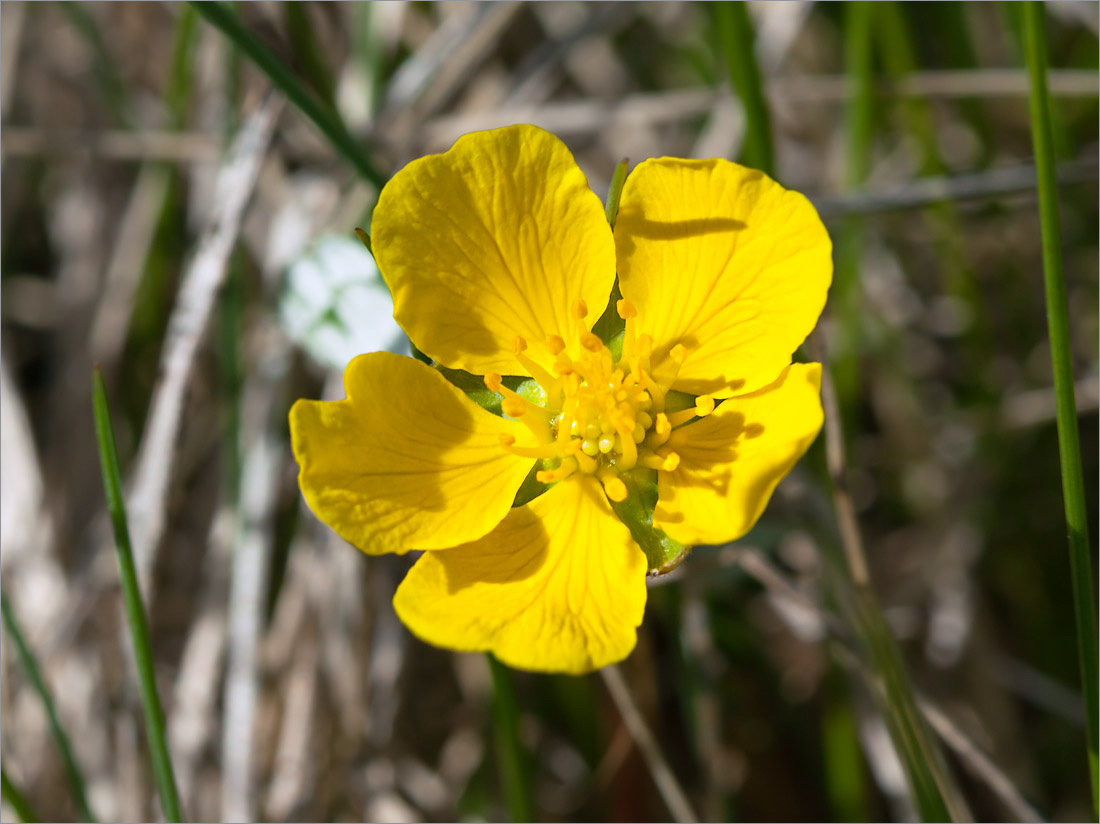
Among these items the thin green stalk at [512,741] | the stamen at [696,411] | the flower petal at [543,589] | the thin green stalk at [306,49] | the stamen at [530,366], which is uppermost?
the thin green stalk at [306,49]

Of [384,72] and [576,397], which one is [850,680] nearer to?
[576,397]

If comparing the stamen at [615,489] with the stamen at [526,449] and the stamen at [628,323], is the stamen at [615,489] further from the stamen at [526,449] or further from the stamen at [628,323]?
the stamen at [628,323]

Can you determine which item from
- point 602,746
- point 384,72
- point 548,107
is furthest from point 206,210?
point 602,746

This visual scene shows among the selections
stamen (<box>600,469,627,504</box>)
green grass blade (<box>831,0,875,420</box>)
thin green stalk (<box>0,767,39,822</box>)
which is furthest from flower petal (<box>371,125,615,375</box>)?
green grass blade (<box>831,0,875,420</box>)

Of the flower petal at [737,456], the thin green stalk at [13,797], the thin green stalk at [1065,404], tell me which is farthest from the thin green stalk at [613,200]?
the thin green stalk at [13,797]

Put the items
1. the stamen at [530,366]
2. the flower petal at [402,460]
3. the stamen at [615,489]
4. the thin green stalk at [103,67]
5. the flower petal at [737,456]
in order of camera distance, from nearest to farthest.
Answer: the flower petal at [737,456] → the flower petal at [402,460] → the stamen at [615,489] → the stamen at [530,366] → the thin green stalk at [103,67]

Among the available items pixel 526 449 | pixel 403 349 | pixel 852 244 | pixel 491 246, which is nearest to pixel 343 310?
pixel 403 349

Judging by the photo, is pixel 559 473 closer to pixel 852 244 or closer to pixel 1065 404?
pixel 1065 404
